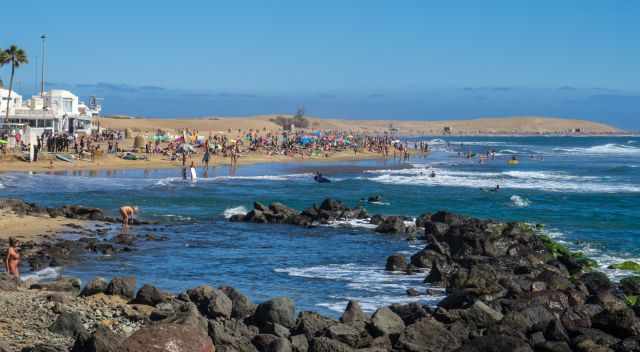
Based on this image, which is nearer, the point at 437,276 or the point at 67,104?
the point at 437,276

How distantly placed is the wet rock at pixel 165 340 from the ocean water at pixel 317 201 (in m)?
7.16

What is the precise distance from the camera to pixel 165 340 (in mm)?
10156

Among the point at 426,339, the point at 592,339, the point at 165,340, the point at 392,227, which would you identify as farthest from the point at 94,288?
the point at 392,227

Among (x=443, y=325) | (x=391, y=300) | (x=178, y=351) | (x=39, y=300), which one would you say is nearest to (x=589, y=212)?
(x=391, y=300)

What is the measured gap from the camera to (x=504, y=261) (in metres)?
22.6

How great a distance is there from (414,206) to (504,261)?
16419 millimetres

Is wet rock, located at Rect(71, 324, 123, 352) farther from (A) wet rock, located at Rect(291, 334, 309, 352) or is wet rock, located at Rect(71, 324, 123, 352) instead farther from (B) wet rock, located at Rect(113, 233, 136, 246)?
(B) wet rock, located at Rect(113, 233, 136, 246)

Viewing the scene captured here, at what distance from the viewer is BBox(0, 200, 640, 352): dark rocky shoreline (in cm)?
1260

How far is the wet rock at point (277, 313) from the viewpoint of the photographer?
580 inches

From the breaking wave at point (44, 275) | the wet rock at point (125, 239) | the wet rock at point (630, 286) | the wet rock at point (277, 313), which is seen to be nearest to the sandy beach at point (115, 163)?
the wet rock at point (125, 239)

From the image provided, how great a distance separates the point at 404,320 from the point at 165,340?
6.23 m

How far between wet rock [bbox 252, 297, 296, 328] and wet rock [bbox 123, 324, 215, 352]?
4.17 meters

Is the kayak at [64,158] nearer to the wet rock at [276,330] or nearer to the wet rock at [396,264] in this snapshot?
the wet rock at [396,264]

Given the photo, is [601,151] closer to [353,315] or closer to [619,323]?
[619,323]
